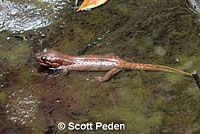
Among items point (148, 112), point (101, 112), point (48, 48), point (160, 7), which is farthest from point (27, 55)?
point (160, 7)

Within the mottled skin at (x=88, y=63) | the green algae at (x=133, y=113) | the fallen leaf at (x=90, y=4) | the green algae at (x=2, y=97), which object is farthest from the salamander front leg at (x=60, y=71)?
the fallen leaf at (x=90, y=4)

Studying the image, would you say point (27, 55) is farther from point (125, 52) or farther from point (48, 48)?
point (125, 52)

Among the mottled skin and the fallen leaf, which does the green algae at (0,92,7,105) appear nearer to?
the mottled skin

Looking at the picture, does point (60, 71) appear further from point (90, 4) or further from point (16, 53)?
point (90, 4)

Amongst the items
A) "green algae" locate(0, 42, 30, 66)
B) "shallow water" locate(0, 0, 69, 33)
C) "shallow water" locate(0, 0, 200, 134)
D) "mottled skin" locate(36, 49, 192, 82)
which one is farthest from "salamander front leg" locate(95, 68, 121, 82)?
"shallow water" locate(0, 0, 69, 33)

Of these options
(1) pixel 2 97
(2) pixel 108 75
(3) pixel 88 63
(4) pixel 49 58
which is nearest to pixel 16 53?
(4) pixel 49 58

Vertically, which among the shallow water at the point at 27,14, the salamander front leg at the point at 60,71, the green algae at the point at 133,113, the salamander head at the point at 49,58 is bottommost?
the green algae at the point at 133,113

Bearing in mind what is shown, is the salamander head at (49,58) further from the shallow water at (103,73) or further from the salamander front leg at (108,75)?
the salamander front leg at (108,75)

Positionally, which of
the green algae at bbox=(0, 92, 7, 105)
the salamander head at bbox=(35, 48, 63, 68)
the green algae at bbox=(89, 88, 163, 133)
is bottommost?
the green algae at bbox=(89, 88, 163, 133)
